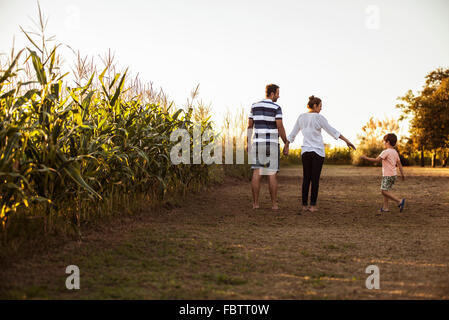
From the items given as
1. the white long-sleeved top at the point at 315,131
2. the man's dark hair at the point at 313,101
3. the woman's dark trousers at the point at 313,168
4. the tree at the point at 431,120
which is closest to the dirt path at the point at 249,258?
the woman's dark trousers at the point at 313,168

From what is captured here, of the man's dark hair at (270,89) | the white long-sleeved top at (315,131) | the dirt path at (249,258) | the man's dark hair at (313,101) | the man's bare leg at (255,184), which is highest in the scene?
the man's dark hair at (270,89)

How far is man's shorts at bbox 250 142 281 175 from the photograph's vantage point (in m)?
5.39

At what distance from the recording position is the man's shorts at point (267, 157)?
5391mm

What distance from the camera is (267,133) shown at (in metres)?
5.46

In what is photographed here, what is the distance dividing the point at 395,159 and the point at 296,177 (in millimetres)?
5811

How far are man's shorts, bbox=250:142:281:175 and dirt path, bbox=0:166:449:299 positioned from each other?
24.4 inches

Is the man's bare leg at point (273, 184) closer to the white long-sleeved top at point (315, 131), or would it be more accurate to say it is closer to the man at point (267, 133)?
the man at point (267, 133)

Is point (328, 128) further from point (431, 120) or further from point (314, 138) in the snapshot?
point (431, 120)

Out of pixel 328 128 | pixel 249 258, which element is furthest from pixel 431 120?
pixel 249 258

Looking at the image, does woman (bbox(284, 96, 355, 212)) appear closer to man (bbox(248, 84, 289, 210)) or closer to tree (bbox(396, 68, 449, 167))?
man (bbox(248, 84, 289, 210))

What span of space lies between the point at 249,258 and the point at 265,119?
2.70m

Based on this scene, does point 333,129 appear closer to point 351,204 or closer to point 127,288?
point 351,204

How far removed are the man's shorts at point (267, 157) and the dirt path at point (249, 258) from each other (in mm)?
619
